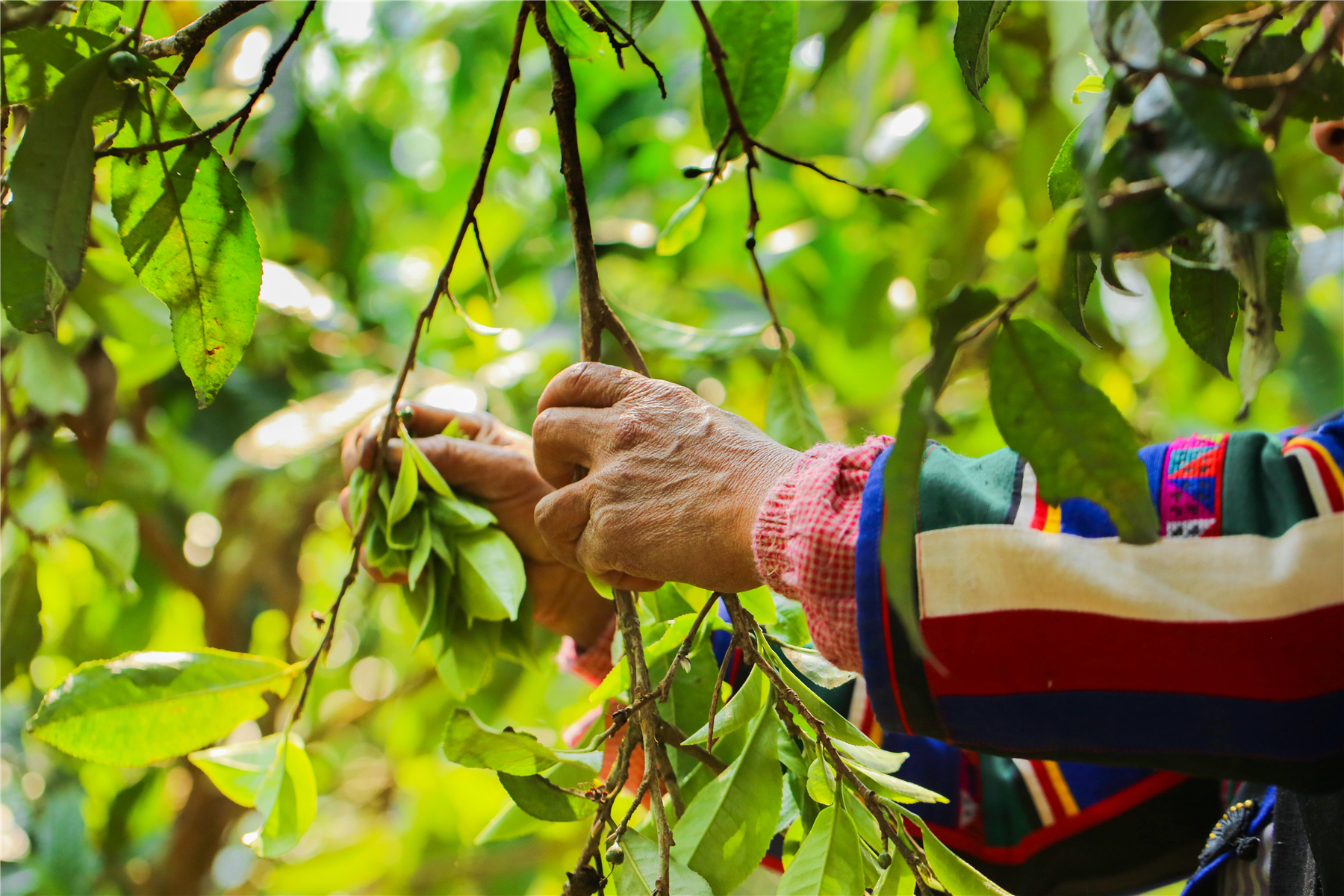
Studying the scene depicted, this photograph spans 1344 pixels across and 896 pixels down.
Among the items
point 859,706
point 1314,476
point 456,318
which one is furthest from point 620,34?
A: point 456,318

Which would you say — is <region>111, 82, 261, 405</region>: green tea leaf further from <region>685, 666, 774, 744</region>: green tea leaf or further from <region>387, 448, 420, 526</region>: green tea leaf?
<region>685, 666, 774, 744</region>: green tea leaf

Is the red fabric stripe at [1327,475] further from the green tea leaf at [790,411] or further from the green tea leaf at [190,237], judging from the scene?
the green tea leaf at [190,237]

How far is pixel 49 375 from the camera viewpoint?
746 mm

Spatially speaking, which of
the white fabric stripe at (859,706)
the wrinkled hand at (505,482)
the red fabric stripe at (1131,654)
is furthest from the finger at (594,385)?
the white fabric stripe at (859,706)

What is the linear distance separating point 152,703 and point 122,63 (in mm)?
299

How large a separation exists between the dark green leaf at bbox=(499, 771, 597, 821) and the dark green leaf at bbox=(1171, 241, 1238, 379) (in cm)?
31

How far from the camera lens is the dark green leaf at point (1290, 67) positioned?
292 mm

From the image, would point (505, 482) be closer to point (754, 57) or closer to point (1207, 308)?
point (754, 57)

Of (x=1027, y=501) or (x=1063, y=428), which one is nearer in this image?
(x=1063, y=428)

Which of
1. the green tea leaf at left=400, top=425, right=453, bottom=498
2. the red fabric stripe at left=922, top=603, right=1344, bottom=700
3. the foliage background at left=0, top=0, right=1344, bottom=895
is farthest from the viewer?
the foliage background at left=0, top=0, right=1344, bottom=895

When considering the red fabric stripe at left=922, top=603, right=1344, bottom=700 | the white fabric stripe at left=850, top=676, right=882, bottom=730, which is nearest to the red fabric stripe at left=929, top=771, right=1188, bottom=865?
the white fabric stripe at left=850, top=676, right=882, bottom=730

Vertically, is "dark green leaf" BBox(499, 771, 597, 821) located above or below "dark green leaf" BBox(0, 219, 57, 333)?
below

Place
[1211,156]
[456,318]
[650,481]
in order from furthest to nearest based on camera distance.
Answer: [456,318] < [650,481] < [1211,156]

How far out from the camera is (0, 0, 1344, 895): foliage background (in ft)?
3.01
